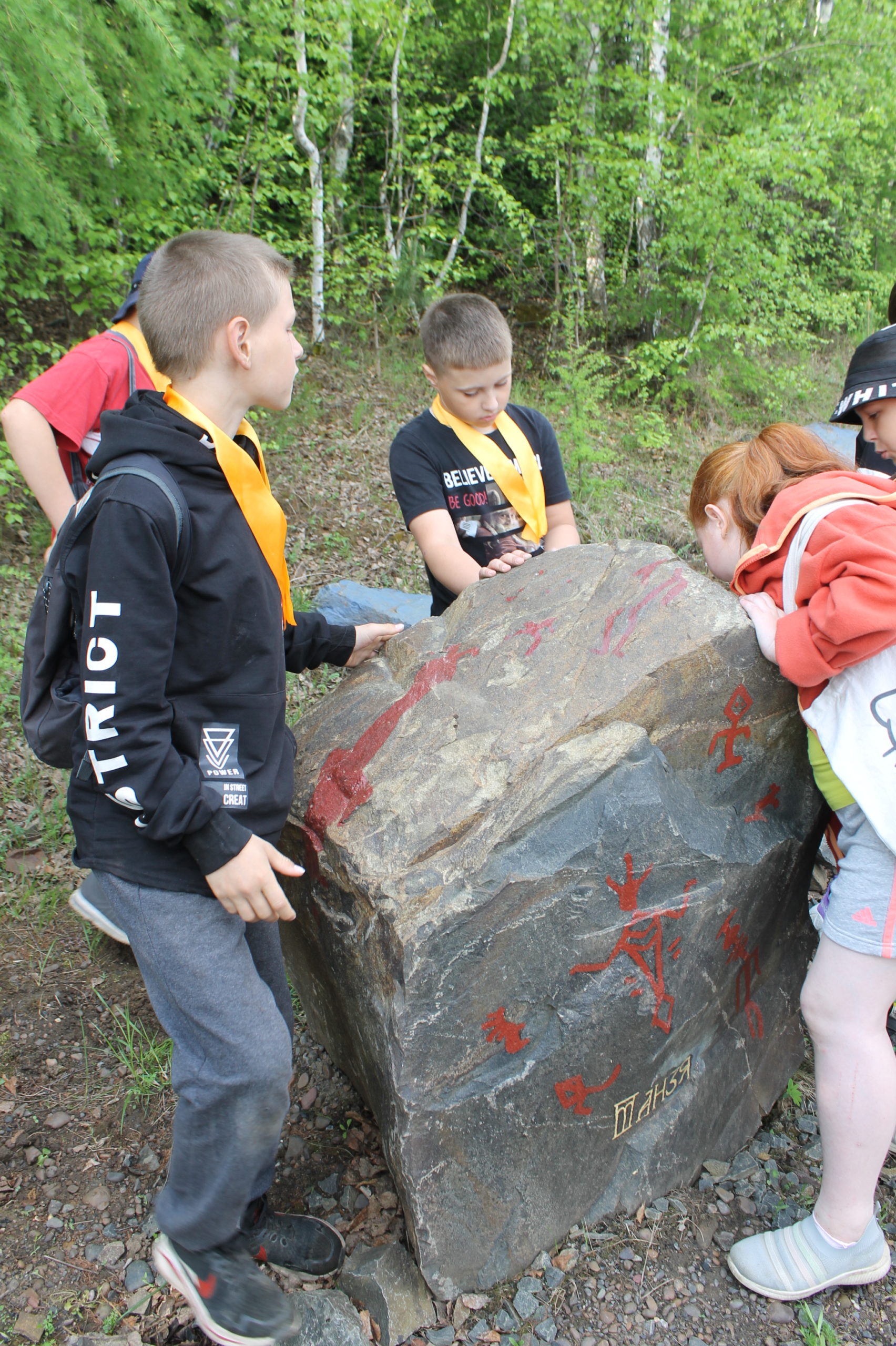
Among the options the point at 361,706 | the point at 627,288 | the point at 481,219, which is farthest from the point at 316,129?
the point at 361,706

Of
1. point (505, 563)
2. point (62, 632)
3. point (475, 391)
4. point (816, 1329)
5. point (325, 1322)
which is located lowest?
point (816, 1329)

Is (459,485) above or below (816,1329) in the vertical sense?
above

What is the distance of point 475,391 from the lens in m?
3.09

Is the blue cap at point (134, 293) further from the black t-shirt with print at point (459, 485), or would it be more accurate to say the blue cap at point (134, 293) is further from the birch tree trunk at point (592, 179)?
the birch tree trunk at point (592, 179)

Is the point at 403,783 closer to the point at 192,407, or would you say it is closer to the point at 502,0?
the point at 192,407

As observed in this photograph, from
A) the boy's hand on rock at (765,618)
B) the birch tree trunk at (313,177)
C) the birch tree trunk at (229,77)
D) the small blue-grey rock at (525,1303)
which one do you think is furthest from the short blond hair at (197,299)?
the birch tree trunk at (313,177)

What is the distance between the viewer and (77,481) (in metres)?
2.77

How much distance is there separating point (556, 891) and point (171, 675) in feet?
3.11

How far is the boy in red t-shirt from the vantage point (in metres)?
2.59

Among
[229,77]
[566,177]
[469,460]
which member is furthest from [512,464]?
[566,177]

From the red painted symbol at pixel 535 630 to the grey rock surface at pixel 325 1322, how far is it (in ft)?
5.21

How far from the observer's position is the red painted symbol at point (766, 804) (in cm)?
232

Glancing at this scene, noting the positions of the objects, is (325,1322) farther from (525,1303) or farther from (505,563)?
(505,563)

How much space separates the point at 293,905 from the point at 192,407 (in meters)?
1.37
